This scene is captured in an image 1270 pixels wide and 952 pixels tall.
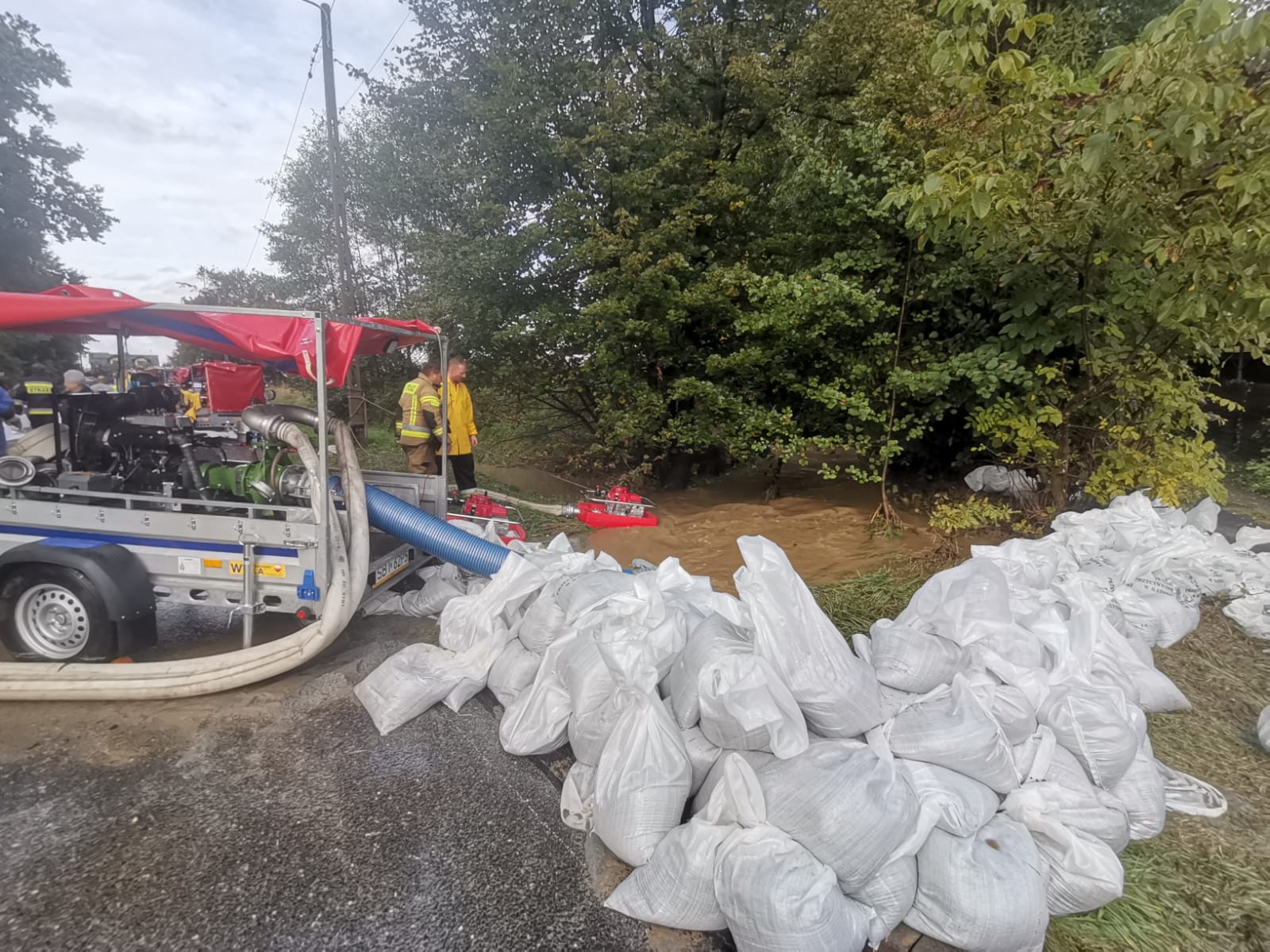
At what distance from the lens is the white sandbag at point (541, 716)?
9.16ft

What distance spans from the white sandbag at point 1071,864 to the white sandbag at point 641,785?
1132 millimetres

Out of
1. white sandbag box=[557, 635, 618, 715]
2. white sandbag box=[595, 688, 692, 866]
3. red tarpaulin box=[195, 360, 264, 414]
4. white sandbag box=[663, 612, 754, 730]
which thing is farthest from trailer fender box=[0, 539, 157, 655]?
white sandbag box=[663, 612, 754, 730]

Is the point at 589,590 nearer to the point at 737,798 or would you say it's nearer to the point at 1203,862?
the point at 737,798

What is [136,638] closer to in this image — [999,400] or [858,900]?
[858,900]

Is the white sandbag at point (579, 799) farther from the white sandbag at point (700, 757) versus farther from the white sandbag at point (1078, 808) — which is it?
the white sandbag at point (1078, 808)

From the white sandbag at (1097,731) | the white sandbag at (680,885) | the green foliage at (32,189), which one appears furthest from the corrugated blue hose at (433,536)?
the green foliage at (32,189)

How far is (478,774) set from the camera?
278 cm

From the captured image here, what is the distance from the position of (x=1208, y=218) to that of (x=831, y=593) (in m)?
3.01

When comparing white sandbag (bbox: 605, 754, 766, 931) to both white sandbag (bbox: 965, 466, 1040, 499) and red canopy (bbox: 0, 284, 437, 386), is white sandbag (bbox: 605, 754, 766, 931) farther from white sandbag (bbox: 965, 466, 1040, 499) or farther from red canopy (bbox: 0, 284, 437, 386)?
white sandbag (bbox: 965, 466, 1040, 499)

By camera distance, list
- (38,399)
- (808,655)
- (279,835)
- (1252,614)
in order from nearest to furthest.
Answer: (808,655) → (279,835) → (1252,614) → (38,399)

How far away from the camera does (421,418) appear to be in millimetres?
6105

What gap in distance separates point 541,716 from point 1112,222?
4.28m

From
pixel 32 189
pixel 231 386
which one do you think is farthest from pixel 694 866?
pixel 32 189

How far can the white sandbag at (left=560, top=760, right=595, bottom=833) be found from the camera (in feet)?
8.05
